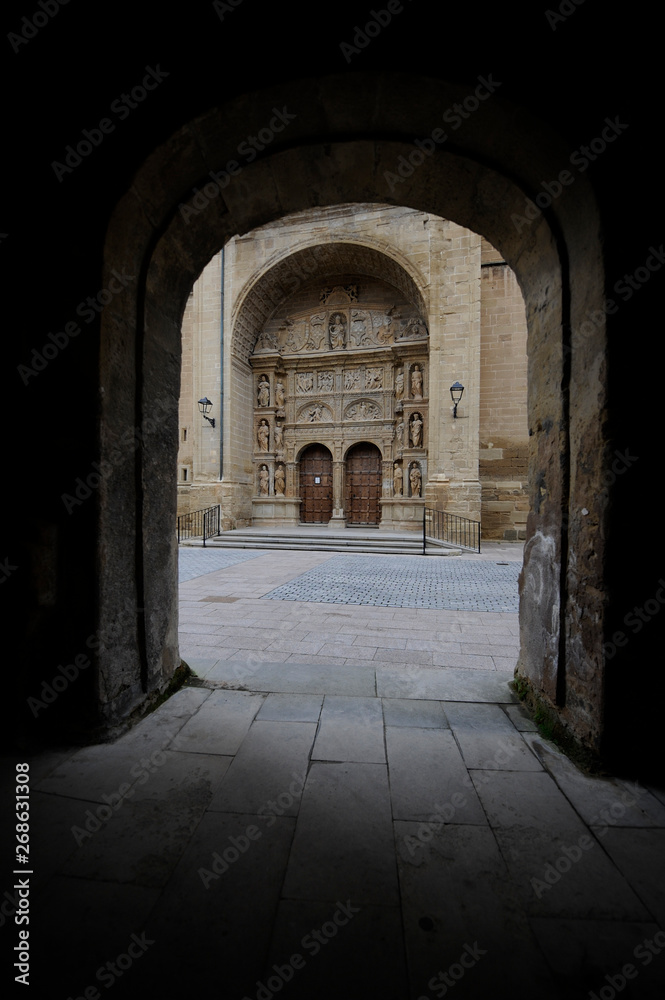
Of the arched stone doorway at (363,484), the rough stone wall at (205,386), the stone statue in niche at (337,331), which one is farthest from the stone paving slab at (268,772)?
the stone statue in niche at (337,331)

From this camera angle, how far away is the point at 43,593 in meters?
1.88

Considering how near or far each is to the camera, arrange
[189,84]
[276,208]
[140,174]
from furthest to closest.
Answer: [276,208] < [140,174] < [189,84]

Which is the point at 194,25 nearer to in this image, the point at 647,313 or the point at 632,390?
the point at 647,313

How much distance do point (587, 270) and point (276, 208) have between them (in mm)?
1672

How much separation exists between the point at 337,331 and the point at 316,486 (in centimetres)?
530

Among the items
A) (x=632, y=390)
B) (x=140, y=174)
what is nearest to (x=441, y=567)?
(x=632, y=390)

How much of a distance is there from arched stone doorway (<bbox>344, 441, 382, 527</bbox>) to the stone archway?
12164 mm

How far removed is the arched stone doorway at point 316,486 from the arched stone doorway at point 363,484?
0.67 metres

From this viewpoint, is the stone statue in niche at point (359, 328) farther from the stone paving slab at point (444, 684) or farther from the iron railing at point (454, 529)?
the stone paving slab at point (444, 684)

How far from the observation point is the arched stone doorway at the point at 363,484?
48.2 ft

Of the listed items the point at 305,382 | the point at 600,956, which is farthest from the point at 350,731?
the point at 305,382

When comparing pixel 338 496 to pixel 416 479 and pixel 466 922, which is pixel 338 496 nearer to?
pixel 416 479

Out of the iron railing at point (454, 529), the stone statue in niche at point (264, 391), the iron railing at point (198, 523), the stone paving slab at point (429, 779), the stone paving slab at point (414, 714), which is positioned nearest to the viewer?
the stone paving slab at point (429, 779)

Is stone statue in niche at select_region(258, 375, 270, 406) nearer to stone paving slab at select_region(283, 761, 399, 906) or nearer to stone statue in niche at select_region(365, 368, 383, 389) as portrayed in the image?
stone statue in niche at select_region(365, 368, 383, 389)
